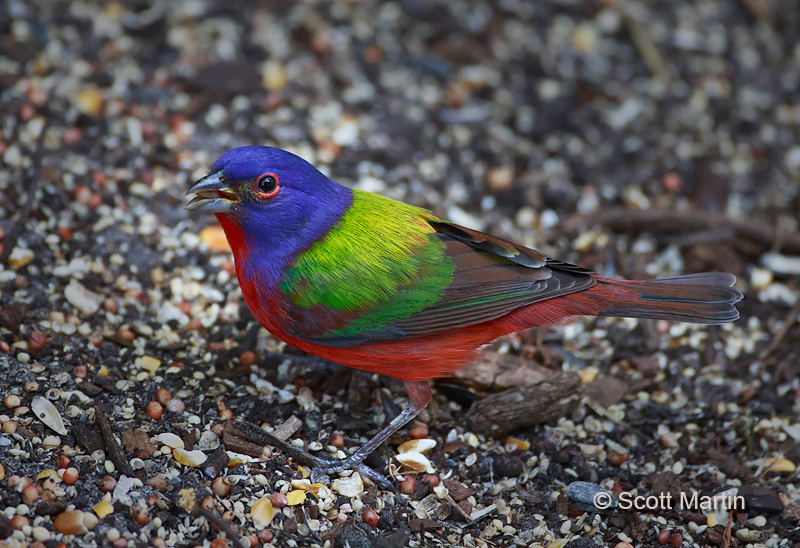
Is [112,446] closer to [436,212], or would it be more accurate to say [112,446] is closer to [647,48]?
[436,212]

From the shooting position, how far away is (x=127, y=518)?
3.13m

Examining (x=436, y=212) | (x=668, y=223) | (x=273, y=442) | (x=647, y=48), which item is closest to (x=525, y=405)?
(x=273, y=442)

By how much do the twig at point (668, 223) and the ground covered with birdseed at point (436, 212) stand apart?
19 millimetres

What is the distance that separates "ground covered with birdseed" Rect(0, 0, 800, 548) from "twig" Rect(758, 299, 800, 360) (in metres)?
0.05

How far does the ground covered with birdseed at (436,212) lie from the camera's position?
11.4ft

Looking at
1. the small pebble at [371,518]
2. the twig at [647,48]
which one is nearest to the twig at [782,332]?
the twig at [647,48]

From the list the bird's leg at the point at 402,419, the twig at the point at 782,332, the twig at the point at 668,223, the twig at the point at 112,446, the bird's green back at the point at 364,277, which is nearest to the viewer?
the twig at the point at 112,446

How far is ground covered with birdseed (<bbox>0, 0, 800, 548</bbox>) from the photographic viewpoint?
3482mm

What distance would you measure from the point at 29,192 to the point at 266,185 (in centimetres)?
164

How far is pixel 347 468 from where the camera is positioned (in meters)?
3.66

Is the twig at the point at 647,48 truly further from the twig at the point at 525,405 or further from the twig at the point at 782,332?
the twig at the point at 525,405

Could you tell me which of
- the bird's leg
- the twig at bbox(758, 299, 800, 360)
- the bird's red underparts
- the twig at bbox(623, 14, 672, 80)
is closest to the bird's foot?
the bird's leg

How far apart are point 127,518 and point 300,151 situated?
2.73m

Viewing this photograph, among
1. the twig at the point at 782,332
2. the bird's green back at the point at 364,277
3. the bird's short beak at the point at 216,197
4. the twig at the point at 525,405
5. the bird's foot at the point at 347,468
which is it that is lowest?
the bird's foot at the point at 347,468
